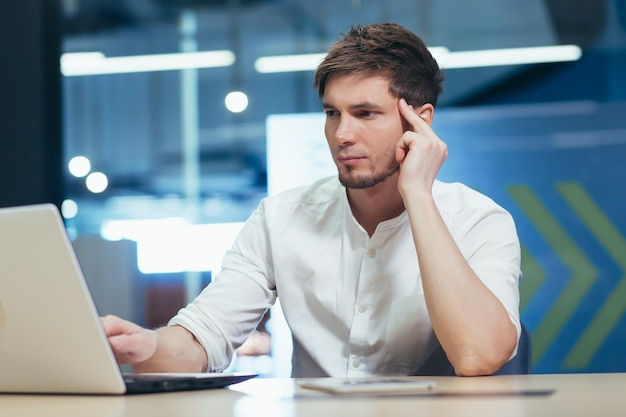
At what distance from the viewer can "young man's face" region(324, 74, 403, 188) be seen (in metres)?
2.04

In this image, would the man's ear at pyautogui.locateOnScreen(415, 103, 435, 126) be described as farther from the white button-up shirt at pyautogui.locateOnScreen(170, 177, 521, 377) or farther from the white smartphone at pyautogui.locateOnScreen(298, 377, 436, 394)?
the white smartphone at pyautogui.locateOnScreen(298, 377, 436, 394)

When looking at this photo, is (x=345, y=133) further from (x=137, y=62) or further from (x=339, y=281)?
(x=137, y=62)

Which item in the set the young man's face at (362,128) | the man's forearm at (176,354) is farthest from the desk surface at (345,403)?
the young man's face at (362,128)

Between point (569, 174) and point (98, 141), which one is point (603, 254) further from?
point (98, 141)

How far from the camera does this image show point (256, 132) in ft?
15.4

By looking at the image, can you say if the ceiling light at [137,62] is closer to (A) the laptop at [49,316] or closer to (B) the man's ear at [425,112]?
(B) the man's ear at [425,112]

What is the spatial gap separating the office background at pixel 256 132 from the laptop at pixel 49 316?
3.22m

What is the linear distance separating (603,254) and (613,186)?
331 mm

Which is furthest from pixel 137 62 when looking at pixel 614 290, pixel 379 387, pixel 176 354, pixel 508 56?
pixel 379 387

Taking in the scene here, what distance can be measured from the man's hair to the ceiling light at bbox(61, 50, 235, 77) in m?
2.66

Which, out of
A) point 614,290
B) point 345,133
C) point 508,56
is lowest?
point 614,290

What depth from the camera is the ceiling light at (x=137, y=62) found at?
4793 millimetres

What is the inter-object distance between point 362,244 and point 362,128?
0.27m

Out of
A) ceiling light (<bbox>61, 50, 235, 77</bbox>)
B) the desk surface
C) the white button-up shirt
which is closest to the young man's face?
the white button-up shirt
